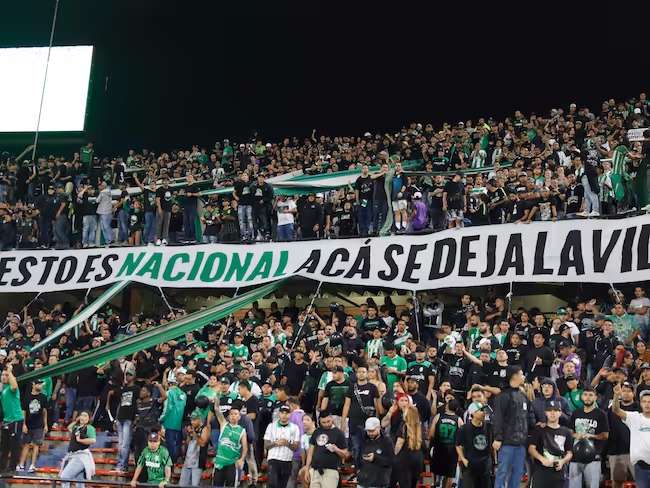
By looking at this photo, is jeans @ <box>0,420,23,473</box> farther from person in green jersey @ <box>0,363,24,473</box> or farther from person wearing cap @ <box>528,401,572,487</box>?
person wearing cap @ <box>528,401,572,487</box>

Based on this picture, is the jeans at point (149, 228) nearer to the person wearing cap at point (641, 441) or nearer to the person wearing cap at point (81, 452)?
the person wearing cap at point (81, 452)

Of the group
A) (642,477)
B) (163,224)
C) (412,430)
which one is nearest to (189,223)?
(163,224)

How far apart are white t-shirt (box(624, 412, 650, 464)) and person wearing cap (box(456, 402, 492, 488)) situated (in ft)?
5.25

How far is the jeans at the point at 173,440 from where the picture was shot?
13.7 m

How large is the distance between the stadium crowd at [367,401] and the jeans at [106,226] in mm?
4178

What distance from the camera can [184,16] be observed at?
32688 millimetres

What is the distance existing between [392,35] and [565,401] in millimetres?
22457

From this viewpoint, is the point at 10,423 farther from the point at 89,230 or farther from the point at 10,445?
the point at 89,230

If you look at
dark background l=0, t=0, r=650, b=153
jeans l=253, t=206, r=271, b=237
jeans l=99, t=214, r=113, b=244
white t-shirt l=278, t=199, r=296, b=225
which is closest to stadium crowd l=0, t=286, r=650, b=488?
white t-shirt l=278, t=199, r=296, b=225

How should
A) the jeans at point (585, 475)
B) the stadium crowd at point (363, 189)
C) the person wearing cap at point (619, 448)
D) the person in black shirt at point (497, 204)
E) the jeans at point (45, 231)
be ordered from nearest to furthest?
the jeans at point (585, 475) → the person wearing cap at point (619, 448) → the stadium crowd at point (363, 189) → the person in black shirt at point (497, 204) → the jeans at point (45, 231)

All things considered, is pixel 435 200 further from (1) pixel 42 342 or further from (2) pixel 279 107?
(2) pixel 279 107

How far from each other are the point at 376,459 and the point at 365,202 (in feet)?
31.3

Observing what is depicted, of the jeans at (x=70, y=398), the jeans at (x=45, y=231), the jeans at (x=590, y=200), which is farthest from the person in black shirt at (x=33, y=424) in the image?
the jeans at (x=590, y=200)

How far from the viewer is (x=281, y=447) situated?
1171 centimetres
